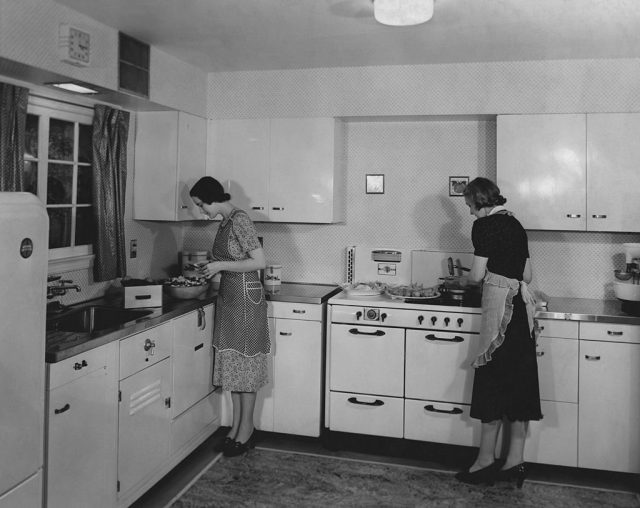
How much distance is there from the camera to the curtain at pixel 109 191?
12.2 ft

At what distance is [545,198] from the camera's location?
3947mm

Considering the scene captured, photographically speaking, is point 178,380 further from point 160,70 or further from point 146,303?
point 160,70

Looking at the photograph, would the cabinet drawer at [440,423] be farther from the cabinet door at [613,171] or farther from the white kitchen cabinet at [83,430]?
the white kitchen cabinet at [83,430]

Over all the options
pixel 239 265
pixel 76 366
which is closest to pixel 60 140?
pixel 239 265

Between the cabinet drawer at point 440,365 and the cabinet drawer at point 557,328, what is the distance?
40 cm

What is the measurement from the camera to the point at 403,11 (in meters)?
2.84

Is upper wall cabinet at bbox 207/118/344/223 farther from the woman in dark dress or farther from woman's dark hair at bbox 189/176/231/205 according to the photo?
the woman in dark dress

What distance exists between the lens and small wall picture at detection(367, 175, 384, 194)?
4566 mm

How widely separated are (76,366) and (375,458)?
2096 millimetres

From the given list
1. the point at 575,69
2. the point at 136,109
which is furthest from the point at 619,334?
the point at 136,109

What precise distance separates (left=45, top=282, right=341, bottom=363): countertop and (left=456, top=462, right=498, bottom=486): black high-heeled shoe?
139 cm

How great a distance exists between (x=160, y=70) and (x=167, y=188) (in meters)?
0.78

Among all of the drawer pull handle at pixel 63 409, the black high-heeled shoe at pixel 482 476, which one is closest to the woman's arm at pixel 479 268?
the black high-heeled shoe at pixel 482 476

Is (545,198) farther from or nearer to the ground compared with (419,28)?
nearer to the ground
